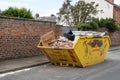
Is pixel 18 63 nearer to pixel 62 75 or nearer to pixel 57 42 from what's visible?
pixel 57 42

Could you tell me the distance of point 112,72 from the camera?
12664 mm

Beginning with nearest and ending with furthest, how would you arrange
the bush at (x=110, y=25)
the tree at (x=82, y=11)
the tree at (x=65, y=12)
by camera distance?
the bush at (x=110, y=25)
the tree at (x=82, y=11)
the tree at (x=65, y=12)

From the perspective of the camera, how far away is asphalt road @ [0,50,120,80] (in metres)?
11.1

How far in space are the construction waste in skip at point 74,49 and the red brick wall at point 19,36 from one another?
1756 mm

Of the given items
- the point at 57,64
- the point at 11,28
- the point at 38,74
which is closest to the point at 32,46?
the point at 11,28

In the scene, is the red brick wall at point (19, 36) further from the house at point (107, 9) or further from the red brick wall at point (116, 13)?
the red brick wall at point (116, 13)

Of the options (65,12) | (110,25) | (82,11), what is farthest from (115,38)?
(65,12)

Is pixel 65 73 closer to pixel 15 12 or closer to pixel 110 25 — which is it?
pixel 15 12

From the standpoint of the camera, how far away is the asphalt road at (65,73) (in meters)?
11.1

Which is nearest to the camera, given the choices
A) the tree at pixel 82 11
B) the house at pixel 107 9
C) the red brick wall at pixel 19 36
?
the red brick wall at pixel 19 36

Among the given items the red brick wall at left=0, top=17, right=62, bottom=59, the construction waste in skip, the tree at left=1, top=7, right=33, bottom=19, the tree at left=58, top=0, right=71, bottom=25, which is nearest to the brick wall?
the tree at left=58, top=0, right=71, bottom=25

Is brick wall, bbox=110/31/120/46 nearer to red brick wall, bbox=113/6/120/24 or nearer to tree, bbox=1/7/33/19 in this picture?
red brick wall, bbox=113/6/120/24

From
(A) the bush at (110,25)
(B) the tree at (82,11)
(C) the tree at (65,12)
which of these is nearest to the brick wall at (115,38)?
(A) the bush at (110,25)

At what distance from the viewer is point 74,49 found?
13109 millimetres
